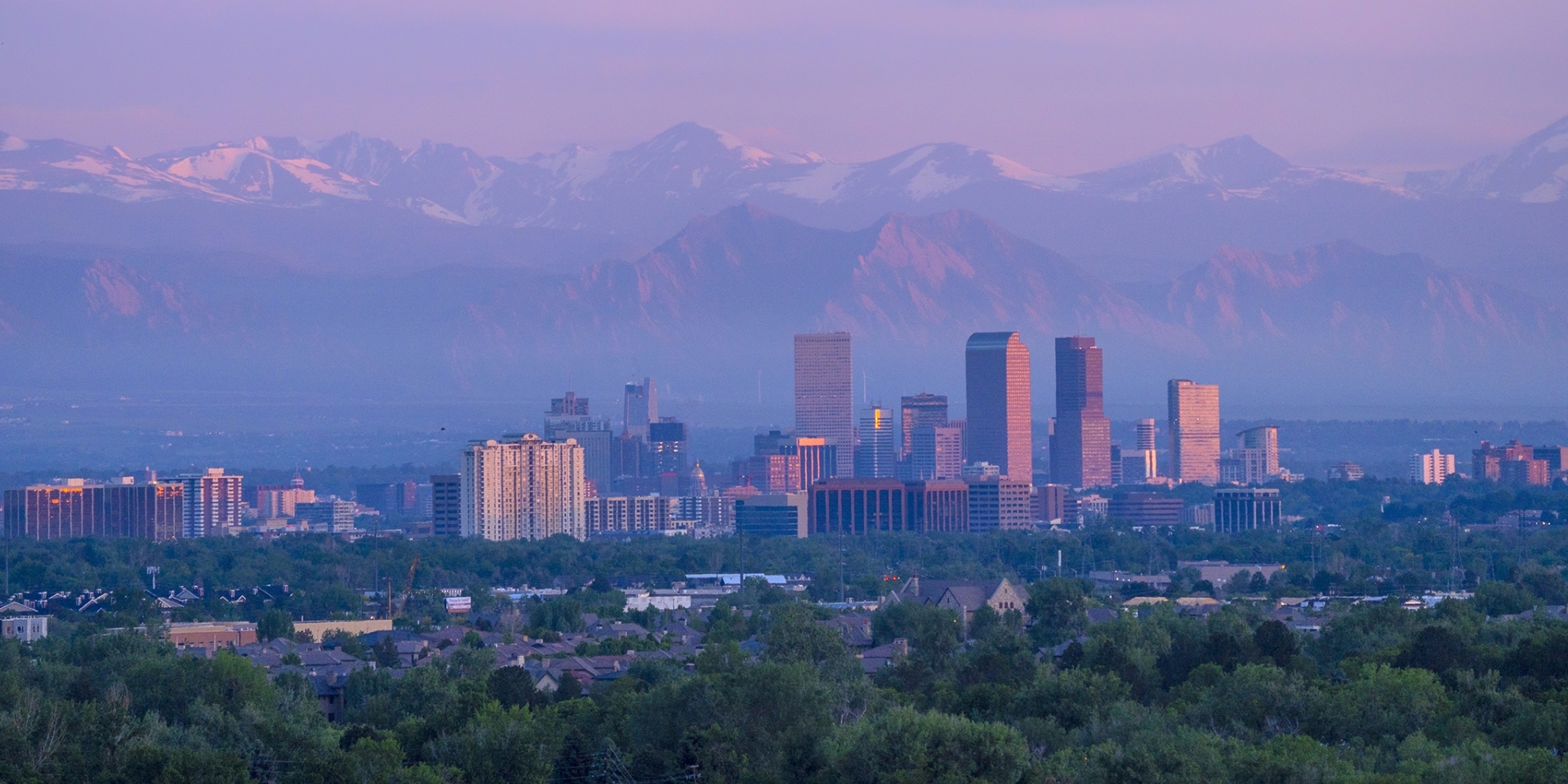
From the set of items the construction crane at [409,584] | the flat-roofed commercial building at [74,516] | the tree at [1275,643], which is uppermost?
the flat-roofed commercial building at [74,516]

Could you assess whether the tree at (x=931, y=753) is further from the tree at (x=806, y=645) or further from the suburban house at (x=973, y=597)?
the suburban house at (x=973, y=597)

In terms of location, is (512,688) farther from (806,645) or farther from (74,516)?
(74,516)

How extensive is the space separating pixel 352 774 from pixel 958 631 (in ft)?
131

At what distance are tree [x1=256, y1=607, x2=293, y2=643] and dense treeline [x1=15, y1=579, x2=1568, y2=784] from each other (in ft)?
76.1

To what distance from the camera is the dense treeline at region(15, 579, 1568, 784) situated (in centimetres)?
4294

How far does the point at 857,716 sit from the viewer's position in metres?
51.8

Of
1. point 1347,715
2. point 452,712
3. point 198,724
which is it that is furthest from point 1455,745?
point 198,724

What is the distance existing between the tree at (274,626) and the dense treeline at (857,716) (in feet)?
76.1

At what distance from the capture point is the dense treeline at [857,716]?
42938mm

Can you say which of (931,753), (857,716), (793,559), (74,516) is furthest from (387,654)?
(74,516)

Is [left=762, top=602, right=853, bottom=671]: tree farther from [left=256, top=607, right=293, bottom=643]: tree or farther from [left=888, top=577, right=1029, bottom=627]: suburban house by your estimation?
[left=256, top=607, right=293, bottom=643]: tree

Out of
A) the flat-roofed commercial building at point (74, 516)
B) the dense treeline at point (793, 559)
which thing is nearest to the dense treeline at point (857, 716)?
the dense treeline at point (793, 559)

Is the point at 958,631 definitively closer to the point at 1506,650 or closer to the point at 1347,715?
the point at 1506,650

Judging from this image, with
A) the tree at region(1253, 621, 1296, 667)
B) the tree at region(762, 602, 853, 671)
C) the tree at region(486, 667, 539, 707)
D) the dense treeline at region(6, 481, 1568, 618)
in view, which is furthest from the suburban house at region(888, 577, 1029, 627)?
the tree at region(486, 667, 539, 707)
